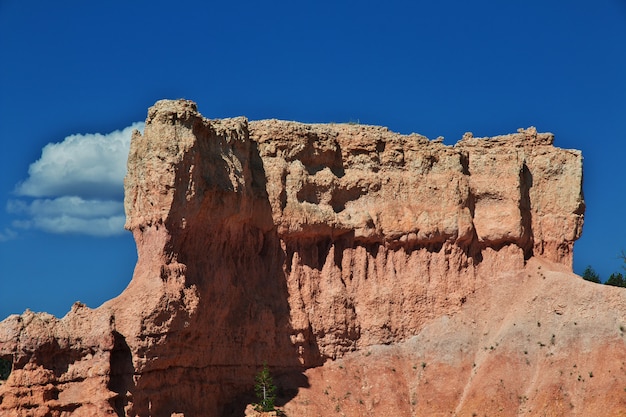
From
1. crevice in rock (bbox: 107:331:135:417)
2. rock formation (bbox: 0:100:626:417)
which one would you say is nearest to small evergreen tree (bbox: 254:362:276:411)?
rock formation (bbox: 0:100:626:417)

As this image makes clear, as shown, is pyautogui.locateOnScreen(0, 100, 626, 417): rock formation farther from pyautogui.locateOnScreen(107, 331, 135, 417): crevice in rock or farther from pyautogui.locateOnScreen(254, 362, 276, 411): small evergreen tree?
pyautogui.locateOnScreen(254, 362, 276, 411): small evergreen tree

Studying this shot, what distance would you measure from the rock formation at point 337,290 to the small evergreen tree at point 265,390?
0.85 m

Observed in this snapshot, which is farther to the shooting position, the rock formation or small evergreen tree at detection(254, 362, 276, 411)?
small evergreen tree at detection(254, 362, 276, 411)

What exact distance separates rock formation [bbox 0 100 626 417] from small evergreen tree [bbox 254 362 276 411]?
85 cm

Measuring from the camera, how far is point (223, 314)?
151ft

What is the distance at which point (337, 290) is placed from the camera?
5059 cm

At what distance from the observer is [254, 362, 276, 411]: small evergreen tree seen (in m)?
45.8

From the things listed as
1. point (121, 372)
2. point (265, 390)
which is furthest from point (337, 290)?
point (121, 372)

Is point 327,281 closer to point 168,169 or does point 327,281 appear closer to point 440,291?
point 440,291

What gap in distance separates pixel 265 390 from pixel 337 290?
22.3 ft

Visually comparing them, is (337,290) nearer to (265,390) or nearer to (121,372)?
(265,390)

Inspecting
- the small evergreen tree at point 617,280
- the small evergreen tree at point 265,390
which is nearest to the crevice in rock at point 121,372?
the small evergreen tree at point 265,390

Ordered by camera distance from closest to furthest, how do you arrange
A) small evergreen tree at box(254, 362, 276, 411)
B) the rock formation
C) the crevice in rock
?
the crevice in rock
the rock formation
small evergreen tree at box(254, 362, 276, 411)

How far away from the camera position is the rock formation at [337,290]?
41.7m
